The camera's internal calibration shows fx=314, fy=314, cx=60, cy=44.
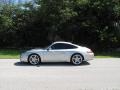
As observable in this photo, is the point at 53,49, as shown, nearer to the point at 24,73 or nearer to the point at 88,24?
the point at 24,73

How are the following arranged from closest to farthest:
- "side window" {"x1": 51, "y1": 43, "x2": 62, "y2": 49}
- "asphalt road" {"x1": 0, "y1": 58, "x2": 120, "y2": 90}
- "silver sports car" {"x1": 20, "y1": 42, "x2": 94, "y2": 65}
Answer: "asphalt road" {"x1": 0, "y1": 58, "x2": 120, "y2": 90} < "silver sports car" {"x1": 20, "y1": 42, "x2": 94, "y2": 65} < "side window" {"x1": 51, "y1": 43, "x2": 62, "y2": 49}

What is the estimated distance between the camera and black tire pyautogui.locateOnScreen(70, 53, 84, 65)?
1700cm

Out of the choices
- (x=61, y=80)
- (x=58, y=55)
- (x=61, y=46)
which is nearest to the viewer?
(x=61, y=80)

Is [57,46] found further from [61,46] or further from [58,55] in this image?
[58,55]

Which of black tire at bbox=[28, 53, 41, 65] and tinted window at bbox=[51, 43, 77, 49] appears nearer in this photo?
black tire at bbox=[28, 53, 41, 65]

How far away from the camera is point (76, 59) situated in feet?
55.8

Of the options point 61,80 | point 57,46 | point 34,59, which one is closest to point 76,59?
point 57,46

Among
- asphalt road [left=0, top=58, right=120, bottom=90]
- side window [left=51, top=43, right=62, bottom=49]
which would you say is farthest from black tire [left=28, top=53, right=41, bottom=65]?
asphalt road [left=0, top=58, right=120, bottom=90]

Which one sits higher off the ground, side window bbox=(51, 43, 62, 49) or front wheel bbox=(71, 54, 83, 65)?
side window bbox=(51, 43, 62, 49)

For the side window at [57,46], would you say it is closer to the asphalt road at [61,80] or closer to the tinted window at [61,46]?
the tinted window at [61,46]

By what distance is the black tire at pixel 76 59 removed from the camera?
17000 mm

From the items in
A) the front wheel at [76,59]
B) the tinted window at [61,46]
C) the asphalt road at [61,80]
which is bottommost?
the asphalt road at [61,80]

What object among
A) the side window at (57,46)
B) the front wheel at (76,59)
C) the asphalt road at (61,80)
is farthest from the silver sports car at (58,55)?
the asphalt road at (61,80)

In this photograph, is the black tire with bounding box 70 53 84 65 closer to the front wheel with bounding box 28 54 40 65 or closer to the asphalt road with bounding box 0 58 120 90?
the front wheel with bounding box 28 54 40 65
